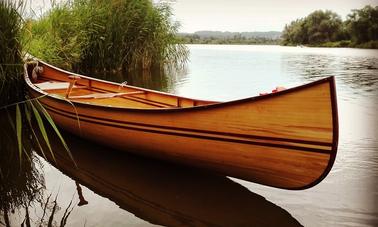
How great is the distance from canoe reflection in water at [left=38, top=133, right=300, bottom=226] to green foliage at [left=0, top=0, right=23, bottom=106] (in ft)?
7.24

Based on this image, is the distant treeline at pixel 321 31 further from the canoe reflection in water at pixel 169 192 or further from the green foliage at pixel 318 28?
the canoe reflection in water at pixel 169 192

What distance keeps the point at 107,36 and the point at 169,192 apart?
31.2ft

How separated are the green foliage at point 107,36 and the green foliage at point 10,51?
2.69 meters

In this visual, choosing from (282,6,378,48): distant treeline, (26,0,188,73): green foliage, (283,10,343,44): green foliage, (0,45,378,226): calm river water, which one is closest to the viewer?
(0,45,378,226): calm river water

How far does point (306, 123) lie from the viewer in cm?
300

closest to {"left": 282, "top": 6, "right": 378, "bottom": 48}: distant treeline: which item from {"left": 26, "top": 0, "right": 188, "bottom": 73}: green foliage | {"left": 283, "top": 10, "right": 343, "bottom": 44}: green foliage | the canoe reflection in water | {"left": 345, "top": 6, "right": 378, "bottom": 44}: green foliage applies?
{"left": 283, "top": 10, "right": 343, "bottom": 44}: green foliage

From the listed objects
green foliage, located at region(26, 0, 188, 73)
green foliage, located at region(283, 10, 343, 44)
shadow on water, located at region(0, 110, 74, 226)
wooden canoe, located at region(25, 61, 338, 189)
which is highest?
green foliage, located at region(283, 10, 343, 44)

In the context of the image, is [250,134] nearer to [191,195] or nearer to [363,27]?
[191,195]

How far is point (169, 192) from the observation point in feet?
12.3

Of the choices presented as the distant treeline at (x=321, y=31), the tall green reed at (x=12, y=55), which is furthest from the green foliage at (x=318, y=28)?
the tall green reed at (x=12, y=55)

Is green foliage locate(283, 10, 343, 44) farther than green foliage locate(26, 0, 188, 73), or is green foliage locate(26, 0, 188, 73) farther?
green foliage locate(283, 10, 343, 44)

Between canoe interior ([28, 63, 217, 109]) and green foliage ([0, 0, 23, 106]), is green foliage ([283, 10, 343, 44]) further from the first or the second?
green foliage ([0, 0, 23, 106])

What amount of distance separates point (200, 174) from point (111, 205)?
43.7 inches

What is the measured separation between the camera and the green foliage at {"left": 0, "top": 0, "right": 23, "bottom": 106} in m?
5.85
